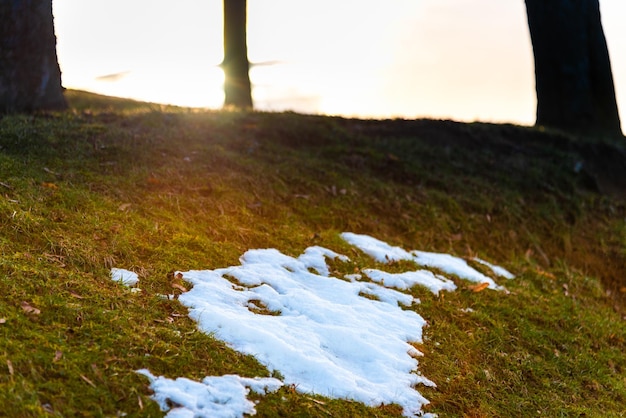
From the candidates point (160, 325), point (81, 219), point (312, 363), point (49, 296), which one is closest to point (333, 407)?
point (312, 363)

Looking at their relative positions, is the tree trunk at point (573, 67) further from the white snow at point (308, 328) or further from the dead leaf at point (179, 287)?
the dead leaf at point (179, 287)

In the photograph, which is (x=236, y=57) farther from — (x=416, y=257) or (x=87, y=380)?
(x=87, y=380)

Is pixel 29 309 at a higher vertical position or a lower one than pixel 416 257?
higher

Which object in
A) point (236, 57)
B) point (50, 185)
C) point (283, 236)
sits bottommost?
point (283, 236)

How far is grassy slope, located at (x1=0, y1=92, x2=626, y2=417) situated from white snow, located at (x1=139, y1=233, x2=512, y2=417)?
0.13m

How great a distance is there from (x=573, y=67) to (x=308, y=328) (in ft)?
37.5

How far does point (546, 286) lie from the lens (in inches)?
286

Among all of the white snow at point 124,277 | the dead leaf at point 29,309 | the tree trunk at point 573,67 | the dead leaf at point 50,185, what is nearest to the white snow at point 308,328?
the white snow at point 124,277

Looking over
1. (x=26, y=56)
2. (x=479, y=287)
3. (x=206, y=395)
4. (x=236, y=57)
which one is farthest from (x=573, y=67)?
(x=206, y=395)

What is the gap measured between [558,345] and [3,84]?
7741mm

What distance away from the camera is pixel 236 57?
45.7 feet

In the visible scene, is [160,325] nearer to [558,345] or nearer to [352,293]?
[352,293]

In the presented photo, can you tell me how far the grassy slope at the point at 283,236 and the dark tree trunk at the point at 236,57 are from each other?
3.27m

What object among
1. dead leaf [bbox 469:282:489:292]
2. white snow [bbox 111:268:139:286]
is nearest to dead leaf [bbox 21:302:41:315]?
white snow [bbox 111:268:139:286]
